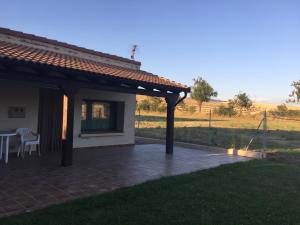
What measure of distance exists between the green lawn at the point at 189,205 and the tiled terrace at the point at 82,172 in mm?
526

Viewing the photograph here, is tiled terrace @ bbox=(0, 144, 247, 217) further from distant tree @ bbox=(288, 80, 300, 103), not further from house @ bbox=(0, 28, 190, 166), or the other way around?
distant tree @ bbox=(288, 80, 300, 103)

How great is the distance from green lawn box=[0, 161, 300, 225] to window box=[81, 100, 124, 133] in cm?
540

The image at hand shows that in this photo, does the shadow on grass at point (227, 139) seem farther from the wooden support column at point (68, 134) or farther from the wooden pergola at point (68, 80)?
the wooden support column at point (68, 134)

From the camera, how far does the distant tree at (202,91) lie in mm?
51375

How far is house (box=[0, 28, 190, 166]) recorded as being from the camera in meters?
7.11

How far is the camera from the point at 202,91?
5144 centimetres

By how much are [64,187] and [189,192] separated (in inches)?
97.7

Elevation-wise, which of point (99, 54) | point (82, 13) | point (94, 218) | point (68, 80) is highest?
point (82, 13)

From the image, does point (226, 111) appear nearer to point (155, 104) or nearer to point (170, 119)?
point (155, 104)

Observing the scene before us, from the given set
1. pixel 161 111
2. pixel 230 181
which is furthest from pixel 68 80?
pixel 161 111

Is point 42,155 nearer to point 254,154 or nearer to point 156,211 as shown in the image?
point 156,211

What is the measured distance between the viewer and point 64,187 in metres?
5.72

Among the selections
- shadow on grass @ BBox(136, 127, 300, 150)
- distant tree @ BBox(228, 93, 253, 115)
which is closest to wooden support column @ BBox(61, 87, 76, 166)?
shadow on grass @ BBox(136, 127, 300, 150)

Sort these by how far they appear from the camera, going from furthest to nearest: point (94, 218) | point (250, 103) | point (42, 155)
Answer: point (250, 103), point (42, 155), point (94, 218)
